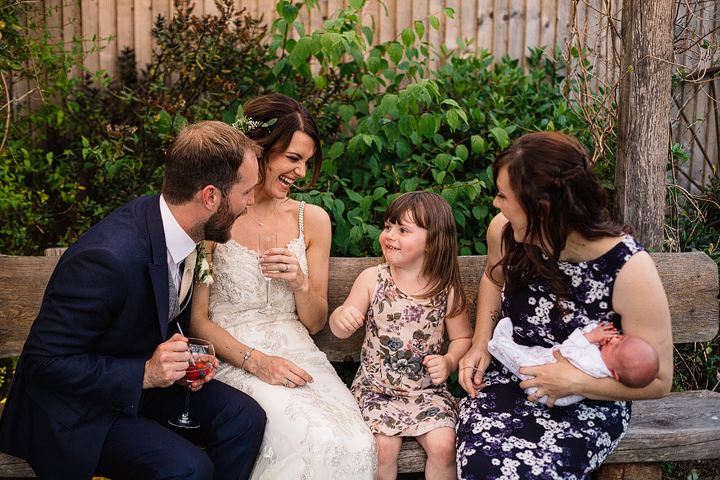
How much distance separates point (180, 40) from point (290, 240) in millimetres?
1973

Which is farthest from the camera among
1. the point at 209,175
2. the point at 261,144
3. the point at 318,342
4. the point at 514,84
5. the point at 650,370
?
the point at 514,84

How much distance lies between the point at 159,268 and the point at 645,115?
2.53 meters

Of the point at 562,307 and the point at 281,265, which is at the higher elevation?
the point at 281,265

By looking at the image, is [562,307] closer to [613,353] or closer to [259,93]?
[613,353]

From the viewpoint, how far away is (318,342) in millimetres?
2912

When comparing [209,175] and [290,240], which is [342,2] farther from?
[209,175]

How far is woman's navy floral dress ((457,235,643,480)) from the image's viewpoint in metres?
1.94

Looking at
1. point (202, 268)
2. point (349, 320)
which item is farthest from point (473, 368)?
point (202, 268)

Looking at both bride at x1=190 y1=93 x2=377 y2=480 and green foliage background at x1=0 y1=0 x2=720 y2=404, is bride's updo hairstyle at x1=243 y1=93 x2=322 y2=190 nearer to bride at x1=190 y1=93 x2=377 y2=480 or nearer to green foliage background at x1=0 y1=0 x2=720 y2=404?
bride at x1=190 y1=93 x2=377 y2=480

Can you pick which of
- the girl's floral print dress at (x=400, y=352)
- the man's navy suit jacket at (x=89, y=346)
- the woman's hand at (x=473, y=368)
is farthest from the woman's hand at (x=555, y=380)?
the man's navy suit jacket at (x=89, y=346)

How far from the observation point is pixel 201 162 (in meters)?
2.02

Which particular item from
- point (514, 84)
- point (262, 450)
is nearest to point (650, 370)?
point (262, 450)

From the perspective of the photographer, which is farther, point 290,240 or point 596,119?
point 596,119

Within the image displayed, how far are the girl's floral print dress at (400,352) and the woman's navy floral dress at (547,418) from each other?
0.27 meters
